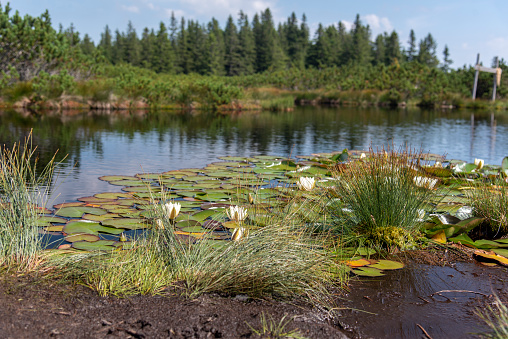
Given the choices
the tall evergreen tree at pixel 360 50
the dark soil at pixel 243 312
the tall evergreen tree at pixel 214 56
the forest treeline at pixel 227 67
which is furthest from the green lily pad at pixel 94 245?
the tall evergreen tree at pixel 360 50

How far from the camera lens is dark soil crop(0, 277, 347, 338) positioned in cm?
200

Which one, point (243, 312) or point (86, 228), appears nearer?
point (243, 312)

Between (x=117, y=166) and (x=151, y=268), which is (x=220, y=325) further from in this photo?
(x=117, y=166)

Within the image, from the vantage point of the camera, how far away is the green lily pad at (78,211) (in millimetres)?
4340

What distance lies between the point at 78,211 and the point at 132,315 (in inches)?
101

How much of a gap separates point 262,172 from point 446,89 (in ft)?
127

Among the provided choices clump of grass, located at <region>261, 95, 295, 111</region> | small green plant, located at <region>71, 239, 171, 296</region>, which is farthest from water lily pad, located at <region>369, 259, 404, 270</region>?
clump of grass, located at <region>261, 95, 295, 111</region>

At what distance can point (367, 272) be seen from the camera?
319 cm

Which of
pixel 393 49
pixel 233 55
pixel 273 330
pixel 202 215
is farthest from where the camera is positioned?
pixel 393 49

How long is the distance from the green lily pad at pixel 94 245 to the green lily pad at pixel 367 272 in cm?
179

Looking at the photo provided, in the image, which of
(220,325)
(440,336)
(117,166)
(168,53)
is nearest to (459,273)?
(440,336)

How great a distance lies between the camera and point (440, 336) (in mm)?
2387

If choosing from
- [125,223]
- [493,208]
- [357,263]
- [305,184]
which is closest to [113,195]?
[125,223]

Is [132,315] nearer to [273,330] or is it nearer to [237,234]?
[273,330]
